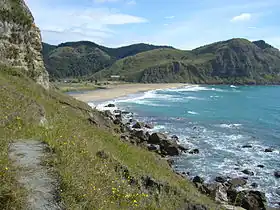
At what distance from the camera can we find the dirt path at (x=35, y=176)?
16.7 feet

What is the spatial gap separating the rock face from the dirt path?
2157cm

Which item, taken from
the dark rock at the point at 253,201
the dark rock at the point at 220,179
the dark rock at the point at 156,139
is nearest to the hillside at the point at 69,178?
the dark rock at the point at 253,201

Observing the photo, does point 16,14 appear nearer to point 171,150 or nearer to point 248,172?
point 171,150

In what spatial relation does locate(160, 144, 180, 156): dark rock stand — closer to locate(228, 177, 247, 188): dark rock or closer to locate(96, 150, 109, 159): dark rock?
locate(228, 177, 247, 188): dark rock

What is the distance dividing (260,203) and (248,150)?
1568 centimetres

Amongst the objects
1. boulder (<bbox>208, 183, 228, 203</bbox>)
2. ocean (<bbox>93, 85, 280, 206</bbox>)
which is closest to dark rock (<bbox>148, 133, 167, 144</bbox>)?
ocean (<bbox>93, 85, 280, 206</bbox>)

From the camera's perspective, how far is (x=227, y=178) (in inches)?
1016

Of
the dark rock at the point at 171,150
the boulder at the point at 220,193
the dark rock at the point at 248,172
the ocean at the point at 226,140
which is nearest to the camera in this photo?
the boulder at the point at 220,193

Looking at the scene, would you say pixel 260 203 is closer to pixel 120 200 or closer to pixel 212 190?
pixel 212 190

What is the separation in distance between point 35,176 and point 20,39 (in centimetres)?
2712

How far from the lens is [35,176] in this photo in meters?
5.89

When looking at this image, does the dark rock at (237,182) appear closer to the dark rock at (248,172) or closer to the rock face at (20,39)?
the dark rock at (248,172)

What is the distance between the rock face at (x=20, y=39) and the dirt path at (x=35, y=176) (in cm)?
2157

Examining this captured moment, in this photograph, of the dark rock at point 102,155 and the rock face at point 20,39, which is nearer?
the dark rock at point 102,155
